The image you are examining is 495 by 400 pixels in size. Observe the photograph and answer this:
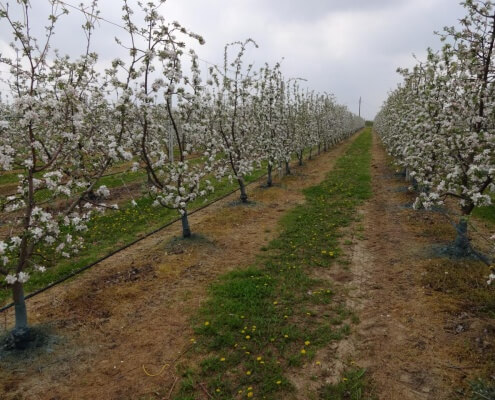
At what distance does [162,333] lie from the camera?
293 inches

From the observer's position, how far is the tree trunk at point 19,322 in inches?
269

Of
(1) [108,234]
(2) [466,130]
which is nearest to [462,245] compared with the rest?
(2) [466,130]

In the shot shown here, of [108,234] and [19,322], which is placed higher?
[19,322]

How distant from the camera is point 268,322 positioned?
25.1 feet

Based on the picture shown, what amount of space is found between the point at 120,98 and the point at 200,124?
13.2 ft

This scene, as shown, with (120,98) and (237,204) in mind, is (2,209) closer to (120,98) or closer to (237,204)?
(120,98)

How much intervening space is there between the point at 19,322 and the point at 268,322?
5.09 m

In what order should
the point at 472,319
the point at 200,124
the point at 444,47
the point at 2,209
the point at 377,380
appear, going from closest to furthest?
the point at 377,380 < the point at 2,209 < the point at 472,319 < the point at 444,47 < the point at 200,124

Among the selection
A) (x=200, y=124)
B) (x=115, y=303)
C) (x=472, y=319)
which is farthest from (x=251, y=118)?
(x=472, y=319)

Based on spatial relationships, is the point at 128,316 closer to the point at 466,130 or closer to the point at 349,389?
the point at 349,389

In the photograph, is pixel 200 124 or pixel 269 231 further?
pixel 269 231

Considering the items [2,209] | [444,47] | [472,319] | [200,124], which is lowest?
[472,319]

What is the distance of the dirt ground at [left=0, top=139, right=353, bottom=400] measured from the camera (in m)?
6.11

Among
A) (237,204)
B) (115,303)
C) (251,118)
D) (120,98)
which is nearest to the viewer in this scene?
(120,98)
